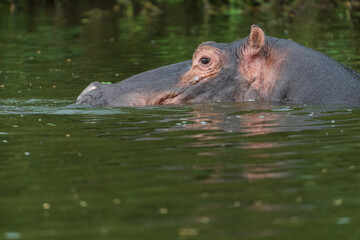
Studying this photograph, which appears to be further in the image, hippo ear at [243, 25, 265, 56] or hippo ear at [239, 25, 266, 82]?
hippo ear at [239, 25, 266, 82]

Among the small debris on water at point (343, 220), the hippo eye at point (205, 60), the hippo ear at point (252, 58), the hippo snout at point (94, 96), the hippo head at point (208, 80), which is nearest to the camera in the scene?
the small debris on water at point (343, 220)

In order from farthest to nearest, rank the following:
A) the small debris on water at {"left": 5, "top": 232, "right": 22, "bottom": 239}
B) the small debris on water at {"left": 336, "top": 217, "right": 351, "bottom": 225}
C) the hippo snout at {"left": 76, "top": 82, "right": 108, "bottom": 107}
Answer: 1. the hippo snout at {"left": 76, "top": 82, "right": 108, "bottom": 107}
2. the small debris on water at {"left": 336, "top": 217, "right": 351, "bottom": 225}
3. the small debris on water at {"left": 5, "top": 232, "right": 22, "bottom": 239}

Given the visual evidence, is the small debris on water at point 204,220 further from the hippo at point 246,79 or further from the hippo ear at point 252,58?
the hippo ear at point 252,58

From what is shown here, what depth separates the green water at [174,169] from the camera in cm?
584

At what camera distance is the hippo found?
34.8 feet

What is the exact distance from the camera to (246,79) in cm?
1091

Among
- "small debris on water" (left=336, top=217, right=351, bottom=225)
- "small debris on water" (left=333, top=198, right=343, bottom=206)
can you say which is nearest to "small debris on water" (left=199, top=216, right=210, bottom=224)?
"small debris on water" (left=336, top=217, right=351, bottom=225)

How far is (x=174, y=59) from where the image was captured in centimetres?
1725

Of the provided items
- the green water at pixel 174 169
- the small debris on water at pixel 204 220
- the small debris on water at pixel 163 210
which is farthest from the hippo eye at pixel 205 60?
the small debris on water at pixel 204 220

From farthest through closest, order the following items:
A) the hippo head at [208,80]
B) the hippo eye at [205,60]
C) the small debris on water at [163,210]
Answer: the hippo eye at [205,60] → the hippo head at [208,80] → the small debris on water at [163,210]

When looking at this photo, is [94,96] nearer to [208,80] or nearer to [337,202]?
[208,80]

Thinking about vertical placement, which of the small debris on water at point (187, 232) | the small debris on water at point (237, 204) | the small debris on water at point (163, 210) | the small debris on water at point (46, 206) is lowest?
the small debris on water at point (46, 206)

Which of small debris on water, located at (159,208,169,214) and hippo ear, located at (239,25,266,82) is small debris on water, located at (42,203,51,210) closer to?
small debris on water, located at (159,208,169,214)

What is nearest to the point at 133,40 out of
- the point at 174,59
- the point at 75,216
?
the point at 174,59
